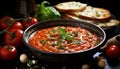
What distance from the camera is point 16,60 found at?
240 cm

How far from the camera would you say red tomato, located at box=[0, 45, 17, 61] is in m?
2.36

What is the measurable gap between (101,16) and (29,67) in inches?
42.2

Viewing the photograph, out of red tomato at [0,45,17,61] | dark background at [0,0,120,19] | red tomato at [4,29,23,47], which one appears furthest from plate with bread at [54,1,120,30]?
red tomato at [0,45,17,61]

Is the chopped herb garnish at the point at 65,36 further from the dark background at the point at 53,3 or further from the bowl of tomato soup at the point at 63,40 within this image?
the dark background at the point at 53,3

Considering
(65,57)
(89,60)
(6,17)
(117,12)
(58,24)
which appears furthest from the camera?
(117,12)

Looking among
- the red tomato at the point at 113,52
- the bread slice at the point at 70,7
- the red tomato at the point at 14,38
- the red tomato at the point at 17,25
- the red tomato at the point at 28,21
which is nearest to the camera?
the red tomato at the point at 113,52

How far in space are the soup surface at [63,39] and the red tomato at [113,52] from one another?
0.12 m

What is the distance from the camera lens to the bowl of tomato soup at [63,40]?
2152mm

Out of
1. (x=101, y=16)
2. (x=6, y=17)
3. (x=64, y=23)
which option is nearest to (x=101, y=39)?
(x=64, y=23)

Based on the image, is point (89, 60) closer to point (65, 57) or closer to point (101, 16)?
point (65, 57)

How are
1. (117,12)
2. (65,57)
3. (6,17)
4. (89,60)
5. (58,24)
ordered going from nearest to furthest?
(65,57) → (89,60) → (58,24) → (6,17) → (117,12)

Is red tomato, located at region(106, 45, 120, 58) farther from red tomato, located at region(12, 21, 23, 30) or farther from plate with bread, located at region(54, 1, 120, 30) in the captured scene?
red tomato, located at region(12, 21, 23, 30)

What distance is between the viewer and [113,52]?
238 centimetres

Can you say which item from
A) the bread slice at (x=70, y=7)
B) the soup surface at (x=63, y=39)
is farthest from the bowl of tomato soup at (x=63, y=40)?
the bread slice at (x=70, y=7)
